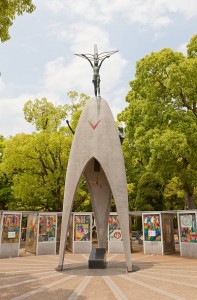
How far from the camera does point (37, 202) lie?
995 inches

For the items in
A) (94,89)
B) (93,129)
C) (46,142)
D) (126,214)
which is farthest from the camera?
(46,142)

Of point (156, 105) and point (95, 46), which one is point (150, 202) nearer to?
point (156, 105)

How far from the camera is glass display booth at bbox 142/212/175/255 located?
57.5 feet

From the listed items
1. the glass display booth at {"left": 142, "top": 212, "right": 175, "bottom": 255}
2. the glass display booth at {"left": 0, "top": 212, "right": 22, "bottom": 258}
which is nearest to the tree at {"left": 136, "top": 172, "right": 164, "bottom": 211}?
the glass display booth at {"left": 142, "top": 212, "right": 175, "bottom": 255}

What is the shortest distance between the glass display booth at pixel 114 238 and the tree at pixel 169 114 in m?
4.80

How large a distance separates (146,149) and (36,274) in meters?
12.2

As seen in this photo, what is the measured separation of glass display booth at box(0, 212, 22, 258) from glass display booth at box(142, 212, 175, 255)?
8432 millimetres

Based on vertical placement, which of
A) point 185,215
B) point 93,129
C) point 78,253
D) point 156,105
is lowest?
point 78,253

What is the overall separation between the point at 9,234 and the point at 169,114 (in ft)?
44.3

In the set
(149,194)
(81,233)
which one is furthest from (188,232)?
(149,194)

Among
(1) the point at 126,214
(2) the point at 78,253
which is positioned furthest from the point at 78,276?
(2) the point at 78,253

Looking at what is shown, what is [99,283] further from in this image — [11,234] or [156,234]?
[11,234]

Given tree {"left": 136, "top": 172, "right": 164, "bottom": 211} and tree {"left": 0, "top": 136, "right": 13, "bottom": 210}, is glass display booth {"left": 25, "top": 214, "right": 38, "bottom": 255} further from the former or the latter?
tree {"left": 136, "top": 172, "right": 164, "bottom": 211}

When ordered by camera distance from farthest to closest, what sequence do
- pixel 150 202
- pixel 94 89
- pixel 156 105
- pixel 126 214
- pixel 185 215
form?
pixel 150 202 → pixel 156 105 → pixel 185 215 → pixel 94 89 → pixel 126 214
